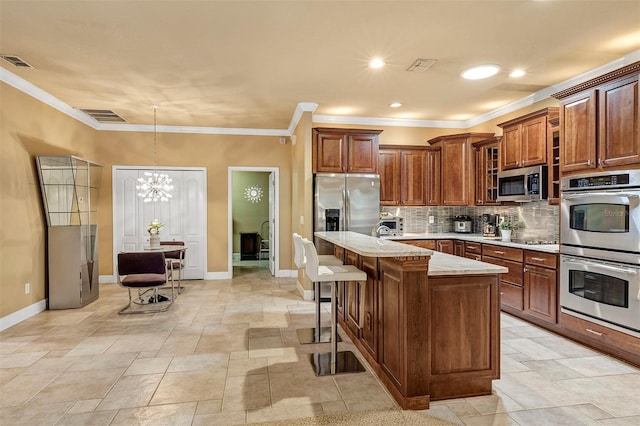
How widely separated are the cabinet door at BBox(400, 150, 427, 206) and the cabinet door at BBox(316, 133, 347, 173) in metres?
1.11

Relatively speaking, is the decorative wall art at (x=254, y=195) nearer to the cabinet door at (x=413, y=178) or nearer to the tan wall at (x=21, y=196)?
the cabinet door at (x=413, y=178)

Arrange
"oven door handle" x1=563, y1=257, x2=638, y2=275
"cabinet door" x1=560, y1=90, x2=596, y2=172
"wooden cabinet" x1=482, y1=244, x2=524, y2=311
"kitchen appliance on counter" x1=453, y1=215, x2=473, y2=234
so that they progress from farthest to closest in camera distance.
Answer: "kitchen appliance on counter" x1=453, y1=215, x2=473, y2=234 < "wooden cabinet" x1=482, y1=244, x2=524, y2=311 < "cabinet door" x1=560, y1=90, x2=596, y2=172 < "oven door handle" x1=563, y1=257, x2=638, y2=275

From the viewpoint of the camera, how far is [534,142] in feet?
15.1

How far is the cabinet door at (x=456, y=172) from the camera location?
5898mm

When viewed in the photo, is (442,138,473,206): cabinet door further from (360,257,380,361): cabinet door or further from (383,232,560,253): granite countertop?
(360,257,380,361): cabinet door

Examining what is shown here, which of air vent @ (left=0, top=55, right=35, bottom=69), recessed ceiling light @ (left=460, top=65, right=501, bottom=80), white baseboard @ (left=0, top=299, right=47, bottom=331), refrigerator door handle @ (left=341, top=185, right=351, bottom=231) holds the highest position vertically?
air vent @ (left=0, top=55, right=35, bottom=69)

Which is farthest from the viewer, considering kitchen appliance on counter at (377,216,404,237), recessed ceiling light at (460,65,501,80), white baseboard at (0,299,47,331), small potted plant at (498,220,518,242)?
kitchen appliance on counter at (377,216,404,237)

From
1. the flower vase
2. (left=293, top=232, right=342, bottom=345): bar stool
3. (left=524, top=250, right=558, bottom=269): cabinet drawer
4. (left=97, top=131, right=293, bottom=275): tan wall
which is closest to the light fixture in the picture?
(left=97, top=131, right=293, bottom=275): tan wall

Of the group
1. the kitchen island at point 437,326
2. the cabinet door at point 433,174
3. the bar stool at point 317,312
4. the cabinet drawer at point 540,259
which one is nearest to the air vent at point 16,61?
the bar stool at point 317,312

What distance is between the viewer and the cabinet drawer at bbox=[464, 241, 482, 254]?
16.8ft

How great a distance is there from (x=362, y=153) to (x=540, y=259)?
2.78 meters

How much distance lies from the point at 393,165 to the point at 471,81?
1.91 m

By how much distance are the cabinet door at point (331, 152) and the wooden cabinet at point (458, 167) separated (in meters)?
1.68

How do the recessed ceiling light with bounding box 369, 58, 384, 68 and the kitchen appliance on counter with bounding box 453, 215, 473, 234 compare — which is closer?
the recessed ceiling light with bounding box 369, 58, 384, 68
